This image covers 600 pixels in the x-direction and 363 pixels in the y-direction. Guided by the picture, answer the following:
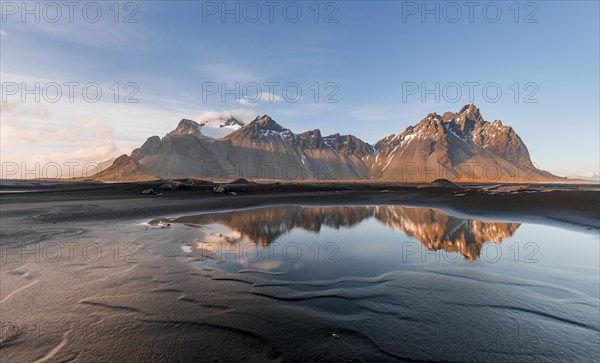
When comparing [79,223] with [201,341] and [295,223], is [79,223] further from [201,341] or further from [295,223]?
[201,341]

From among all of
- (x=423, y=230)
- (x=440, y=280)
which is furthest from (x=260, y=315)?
(x=423, y=230)

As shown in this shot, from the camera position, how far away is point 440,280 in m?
8.19

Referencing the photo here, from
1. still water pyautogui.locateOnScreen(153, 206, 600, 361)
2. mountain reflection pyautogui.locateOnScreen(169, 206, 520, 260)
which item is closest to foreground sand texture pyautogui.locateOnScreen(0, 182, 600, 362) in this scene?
still water pyautogui.locateOnScreen(153, 206, 600, 361)

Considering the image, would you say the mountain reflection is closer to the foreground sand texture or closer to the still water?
the still water

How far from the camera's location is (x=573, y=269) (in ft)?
31.2

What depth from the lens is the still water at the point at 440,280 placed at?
16.7 feet

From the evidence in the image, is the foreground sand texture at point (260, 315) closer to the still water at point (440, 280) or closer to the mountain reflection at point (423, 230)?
the still water at point (440, 280)

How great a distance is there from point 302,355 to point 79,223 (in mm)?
18005

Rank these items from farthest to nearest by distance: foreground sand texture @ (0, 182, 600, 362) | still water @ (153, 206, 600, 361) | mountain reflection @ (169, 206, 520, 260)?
mountain reflection @ (169, 206, 520, 260)
still water @ (153, 206, 600, 361)
foreground sand texture @ (0, 182, 600, 362)

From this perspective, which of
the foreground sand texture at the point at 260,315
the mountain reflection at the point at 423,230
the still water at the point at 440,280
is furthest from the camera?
the mountain reflection at the point at 423,230

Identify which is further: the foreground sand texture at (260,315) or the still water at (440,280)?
the still water at (440,280)

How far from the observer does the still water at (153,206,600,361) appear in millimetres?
5078

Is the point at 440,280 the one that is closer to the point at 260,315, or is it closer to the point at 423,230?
the point at 260,315

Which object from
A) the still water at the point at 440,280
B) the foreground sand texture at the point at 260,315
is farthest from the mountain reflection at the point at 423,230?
the foreground sand texture at the point at 260,315
